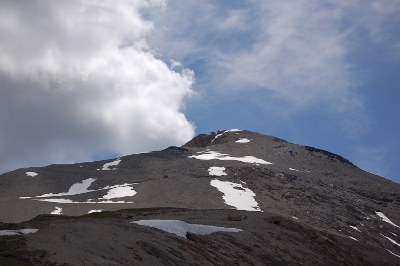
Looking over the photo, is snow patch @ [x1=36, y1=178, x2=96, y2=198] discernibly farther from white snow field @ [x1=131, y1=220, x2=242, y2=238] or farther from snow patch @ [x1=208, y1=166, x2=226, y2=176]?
white snow field @ [x1=131, y1=220, x2=242, y2=238]

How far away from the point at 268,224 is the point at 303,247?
631 centimetres

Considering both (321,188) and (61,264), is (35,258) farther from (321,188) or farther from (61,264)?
(321,188)

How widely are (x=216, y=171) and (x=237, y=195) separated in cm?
1860

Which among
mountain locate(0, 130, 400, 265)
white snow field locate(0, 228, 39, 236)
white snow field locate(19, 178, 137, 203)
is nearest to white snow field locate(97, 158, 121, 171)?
mountain locate(0, 130, 400, 265)

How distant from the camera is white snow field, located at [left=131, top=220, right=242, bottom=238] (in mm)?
48000

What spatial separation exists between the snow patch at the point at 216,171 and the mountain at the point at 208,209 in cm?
24

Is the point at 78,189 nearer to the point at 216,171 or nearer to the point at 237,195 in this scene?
the point at 216,171

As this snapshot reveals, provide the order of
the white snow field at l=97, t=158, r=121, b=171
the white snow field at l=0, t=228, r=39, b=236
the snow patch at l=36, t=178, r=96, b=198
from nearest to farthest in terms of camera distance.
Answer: the white snow field at l=0, t=228, r=39, b=236
the snow patch at l=36, t=178, r=96, b=198
the white snow field at l=97, t=158, r=121, b=171

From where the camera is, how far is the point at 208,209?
73.6m

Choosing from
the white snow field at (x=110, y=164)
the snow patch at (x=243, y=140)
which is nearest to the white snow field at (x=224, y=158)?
the white snow field at (x=110, y=164)

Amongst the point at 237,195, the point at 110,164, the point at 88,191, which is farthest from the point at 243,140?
the point at 88,191

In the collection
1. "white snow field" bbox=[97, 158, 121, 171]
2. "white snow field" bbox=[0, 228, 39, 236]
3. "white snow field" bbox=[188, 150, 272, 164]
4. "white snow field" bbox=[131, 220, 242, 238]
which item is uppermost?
"white snow field" bbox=[188, 150, 272, 164]

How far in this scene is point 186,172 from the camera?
11962 centimetres

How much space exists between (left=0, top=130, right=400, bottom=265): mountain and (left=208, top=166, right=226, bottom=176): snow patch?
9.3 inches
